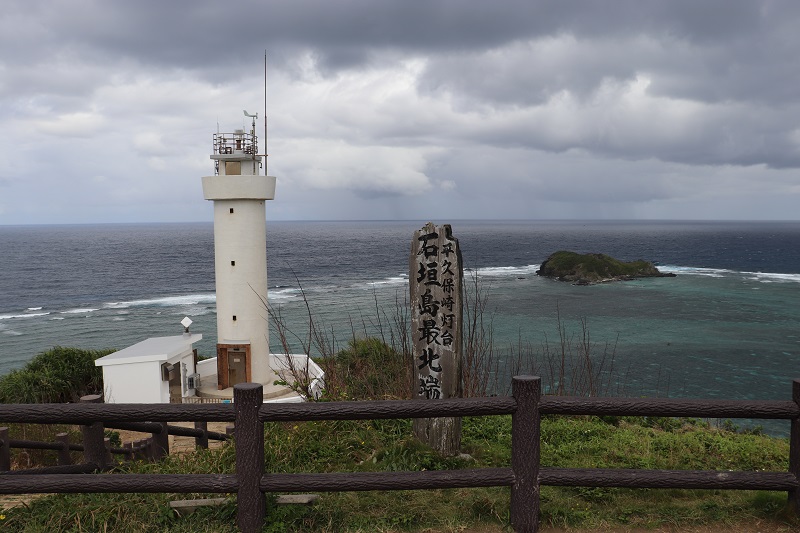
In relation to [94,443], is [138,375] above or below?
below

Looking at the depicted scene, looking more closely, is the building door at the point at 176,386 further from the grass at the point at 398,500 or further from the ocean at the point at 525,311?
the grass at the point at 398,500

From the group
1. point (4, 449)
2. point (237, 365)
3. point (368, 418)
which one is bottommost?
point (237, 365)

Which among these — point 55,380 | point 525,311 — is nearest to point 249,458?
point 55,380

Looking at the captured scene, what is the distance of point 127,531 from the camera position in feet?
13.1

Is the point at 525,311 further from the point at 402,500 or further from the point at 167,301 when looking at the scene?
the point at 402,500

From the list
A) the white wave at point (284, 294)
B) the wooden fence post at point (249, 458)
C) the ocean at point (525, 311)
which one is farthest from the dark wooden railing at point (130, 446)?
the white wave at point (284, 294)

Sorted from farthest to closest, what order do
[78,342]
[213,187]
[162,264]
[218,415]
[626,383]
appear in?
1. [162,264]
2. [78,342]
3. [626,383]
4. [213,187]
5. [218,415]

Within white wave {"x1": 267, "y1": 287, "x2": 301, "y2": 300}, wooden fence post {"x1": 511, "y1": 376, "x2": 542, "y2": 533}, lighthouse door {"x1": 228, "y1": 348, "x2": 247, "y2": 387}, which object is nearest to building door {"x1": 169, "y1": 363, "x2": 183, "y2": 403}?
lighthouse door {"x1": 228, "y1": 348, "x2": 247, "y2": 387}

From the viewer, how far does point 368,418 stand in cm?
392

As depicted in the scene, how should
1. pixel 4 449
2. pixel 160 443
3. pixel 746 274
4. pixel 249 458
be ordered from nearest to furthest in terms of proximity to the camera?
pixel 249 458
pixel 4 449
pixel 160 443
pixel 746 274

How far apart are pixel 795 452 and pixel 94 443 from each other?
16.4 feet

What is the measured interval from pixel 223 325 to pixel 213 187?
385 centimetres

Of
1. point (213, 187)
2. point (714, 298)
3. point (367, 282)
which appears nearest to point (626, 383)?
point (213, 187)

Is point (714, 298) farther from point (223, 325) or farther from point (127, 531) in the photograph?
point (127, 531)
